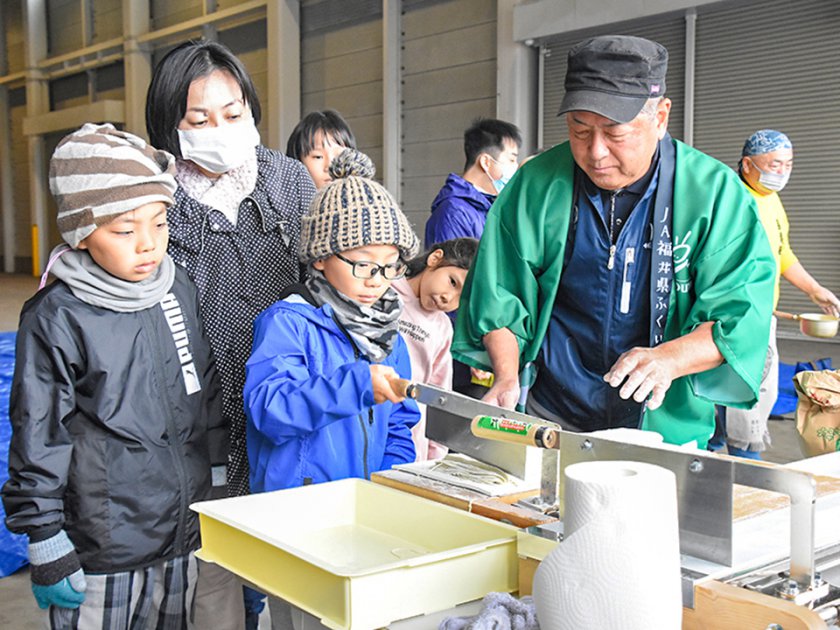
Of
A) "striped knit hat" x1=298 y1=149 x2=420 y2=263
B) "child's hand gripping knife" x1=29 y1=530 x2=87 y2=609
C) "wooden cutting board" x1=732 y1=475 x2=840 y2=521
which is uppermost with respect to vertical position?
"striped knit hat" x1=298 y1=149 x2=420 y2=263

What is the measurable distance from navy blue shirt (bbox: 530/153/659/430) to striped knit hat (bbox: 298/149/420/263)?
1.17 feet

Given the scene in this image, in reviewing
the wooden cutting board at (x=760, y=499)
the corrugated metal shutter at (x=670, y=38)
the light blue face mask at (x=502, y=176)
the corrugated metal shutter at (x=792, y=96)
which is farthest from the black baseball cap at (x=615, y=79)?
the corrugated metal shutter at (x=670, y=38)

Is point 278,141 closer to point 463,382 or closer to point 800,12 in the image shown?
point 800,12

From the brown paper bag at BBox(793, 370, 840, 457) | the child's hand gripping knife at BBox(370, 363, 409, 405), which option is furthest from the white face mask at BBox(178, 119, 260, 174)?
the brown paper bag at BBox(793, 370, 840, 457)

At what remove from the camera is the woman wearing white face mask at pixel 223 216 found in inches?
77.2

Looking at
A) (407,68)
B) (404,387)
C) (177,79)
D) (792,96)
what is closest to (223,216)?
(177,79)

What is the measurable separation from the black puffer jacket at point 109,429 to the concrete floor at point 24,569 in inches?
56.6

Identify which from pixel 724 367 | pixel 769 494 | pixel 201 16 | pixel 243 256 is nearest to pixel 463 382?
pixel 243 256

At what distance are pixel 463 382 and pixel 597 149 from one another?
180 centimetres

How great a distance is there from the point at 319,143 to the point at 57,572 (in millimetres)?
1949

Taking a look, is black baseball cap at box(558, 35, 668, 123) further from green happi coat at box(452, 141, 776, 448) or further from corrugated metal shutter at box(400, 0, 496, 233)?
corrugated metal shutter at box(400, 0, 496, 233)

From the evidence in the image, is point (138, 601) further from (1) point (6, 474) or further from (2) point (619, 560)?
(1) point (6, 474)

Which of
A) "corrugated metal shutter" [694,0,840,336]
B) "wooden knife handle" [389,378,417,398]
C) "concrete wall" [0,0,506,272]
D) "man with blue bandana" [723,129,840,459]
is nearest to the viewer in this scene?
"wooden knife handle" [389,378,417,398]

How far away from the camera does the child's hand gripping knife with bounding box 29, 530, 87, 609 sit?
1.59 metres
